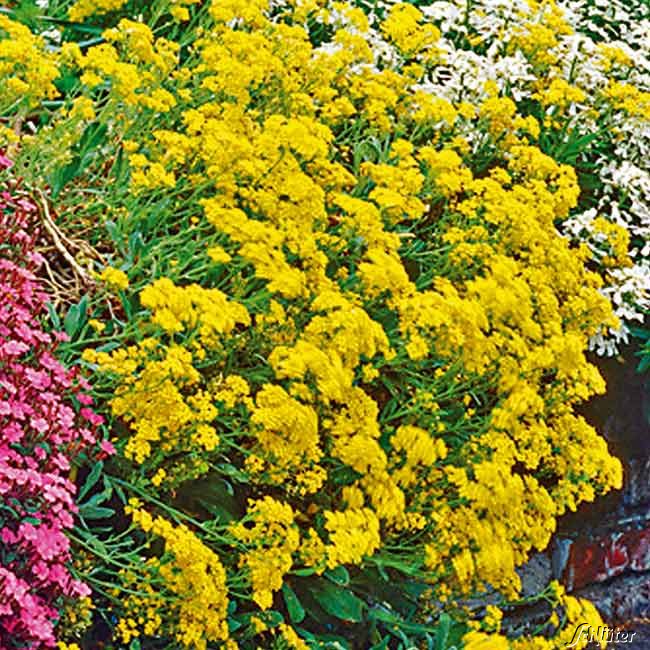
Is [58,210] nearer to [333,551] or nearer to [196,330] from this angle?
[196,330]

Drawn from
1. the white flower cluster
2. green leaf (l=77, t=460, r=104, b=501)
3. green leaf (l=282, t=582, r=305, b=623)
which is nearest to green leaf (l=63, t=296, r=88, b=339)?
green leaf (l=77, t=460, r=104, b=501)

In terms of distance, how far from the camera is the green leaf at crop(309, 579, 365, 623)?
3008 mm

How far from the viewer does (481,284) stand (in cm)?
Answer: 311

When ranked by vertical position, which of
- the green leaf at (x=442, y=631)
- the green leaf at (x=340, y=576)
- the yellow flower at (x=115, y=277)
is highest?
the yellow flower at (x=115, y=277)

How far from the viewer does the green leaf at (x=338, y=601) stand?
3008 millimetres

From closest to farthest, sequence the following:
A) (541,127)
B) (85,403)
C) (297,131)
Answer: (85,403), (297,131), (541,127)

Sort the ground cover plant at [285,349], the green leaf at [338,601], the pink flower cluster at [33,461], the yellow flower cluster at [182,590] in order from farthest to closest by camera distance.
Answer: the green leaf at [338,601] → the ground cover plant at [285,349] → the yellow flower cluster at [182,590] → the pink flower cluster at [33,461]

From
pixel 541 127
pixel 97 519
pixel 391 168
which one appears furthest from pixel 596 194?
pixel 97 519

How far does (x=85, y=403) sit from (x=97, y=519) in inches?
16.9

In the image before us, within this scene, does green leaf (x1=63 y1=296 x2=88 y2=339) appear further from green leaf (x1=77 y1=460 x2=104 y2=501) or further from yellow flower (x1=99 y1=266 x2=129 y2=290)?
green leaf (x1=77 y1=460 x2=104 y2=501)

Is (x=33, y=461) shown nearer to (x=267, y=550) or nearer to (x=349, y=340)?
(x=267, y=550)

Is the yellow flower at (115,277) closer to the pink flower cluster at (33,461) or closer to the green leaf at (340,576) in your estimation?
the pink flower cluster at (33,461)

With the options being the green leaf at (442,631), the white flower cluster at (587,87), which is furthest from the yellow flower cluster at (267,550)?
the white flower cluster at (587,87)

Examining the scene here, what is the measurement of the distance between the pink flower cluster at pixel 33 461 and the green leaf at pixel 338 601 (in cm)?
75
